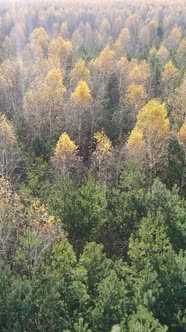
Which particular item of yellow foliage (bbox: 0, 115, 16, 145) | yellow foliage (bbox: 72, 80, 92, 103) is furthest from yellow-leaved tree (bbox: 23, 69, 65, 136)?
yellow foliage (bbox: 0, 115, 16, 145)

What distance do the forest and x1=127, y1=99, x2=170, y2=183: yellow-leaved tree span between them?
11 centimetres

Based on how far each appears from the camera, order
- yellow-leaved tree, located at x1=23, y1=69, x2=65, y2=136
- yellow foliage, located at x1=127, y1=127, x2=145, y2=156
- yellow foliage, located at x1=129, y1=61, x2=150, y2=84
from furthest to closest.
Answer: yellow foliage, located at x1=129, y1=61, x2=150, y2=84, yellow-leaved tree, located at x1=23, y1=69, x2=65, y2=136, yellow foliage, located at x1=127, y1=127, x2=145, y2=156

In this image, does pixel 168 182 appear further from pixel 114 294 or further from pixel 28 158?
pixel 114 294

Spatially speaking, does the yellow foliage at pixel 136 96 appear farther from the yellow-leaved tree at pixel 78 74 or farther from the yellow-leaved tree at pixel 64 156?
the yellow-leaved tree at pixel 64 156

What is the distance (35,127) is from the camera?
46500 millimetres

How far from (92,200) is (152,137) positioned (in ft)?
44.7

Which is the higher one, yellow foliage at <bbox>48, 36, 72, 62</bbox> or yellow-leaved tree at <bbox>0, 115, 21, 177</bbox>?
yellow foliage at <bbox>48, 36, 72, 62</bbox>

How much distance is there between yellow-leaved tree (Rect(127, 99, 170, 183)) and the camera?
38.9 meters

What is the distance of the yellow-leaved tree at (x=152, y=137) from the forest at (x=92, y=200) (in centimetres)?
11

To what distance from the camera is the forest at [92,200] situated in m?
21.0

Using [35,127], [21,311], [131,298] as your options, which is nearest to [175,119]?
[35,127]

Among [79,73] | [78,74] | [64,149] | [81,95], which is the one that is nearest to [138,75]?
[79,73]

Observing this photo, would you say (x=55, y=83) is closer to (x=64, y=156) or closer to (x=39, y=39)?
(x=64, y=156)

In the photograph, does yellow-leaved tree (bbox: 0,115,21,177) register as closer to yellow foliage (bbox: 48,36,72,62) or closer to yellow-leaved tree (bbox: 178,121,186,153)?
yellow-leaved tree (bbox: 178,121,186,153)
